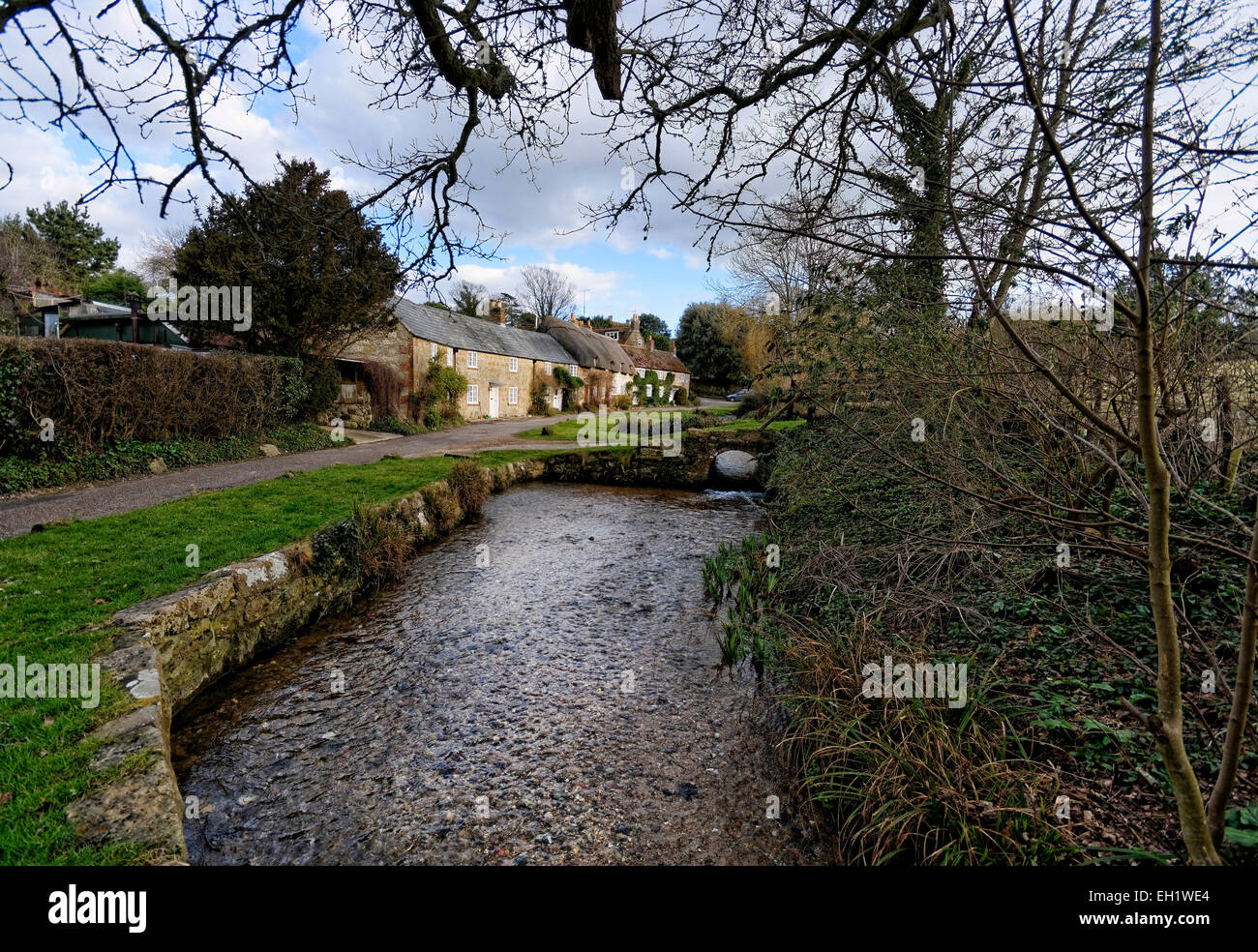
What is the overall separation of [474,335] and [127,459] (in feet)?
65.3

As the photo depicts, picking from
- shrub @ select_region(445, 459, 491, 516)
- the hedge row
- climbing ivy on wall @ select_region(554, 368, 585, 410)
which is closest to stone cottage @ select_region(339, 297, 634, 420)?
climbing ivy on wall @ select_region(554, 368, 585, 410)

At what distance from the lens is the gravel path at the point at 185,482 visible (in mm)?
7660

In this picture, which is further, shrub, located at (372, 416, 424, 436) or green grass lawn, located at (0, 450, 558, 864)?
shrub, located at (372, 416, 424, 436)

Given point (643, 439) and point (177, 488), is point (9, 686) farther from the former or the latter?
point (643, 439)

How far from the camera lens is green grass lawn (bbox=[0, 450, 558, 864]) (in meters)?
2.53

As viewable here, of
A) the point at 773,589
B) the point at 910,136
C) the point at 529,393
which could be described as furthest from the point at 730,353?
the point at 910,136

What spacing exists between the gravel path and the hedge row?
112 cm

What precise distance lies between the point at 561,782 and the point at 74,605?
424cm

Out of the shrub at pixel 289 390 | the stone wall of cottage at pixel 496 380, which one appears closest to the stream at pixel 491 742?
the shrub at pixel 289 390

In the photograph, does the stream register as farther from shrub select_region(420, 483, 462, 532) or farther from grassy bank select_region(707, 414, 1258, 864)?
shrub select_region(420, 483, 462, 532)

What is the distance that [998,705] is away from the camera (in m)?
3.80

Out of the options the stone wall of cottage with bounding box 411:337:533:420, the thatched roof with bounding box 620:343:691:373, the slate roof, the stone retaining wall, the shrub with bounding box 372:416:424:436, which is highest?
the thatched roof with bounding box 620:343:691:373

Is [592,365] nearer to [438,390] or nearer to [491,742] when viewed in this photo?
[438,390]

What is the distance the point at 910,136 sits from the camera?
268cm
